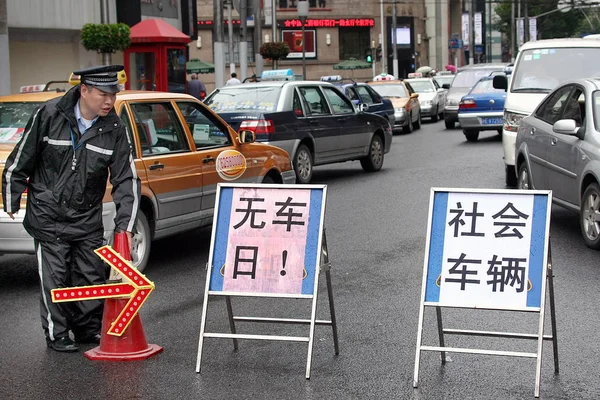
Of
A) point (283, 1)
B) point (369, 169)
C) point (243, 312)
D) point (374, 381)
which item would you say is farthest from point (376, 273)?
point (283, 1)

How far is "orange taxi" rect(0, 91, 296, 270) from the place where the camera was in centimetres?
905

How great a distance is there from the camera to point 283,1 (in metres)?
71.3

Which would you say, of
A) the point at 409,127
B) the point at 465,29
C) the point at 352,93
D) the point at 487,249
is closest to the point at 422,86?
the point at 409,127

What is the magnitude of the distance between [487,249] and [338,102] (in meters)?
11.6

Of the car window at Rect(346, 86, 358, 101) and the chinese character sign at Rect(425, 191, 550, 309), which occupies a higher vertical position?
the car window at Rect(346, 86, 358, 101)

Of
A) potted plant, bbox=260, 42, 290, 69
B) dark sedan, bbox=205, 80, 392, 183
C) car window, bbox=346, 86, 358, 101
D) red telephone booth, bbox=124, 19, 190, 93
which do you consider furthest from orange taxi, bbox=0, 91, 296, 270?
potted plant, bbox=260, 42, 290, 69

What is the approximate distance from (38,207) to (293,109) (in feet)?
30.5

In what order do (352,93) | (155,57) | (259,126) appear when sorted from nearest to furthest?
1. (259,126)
2. (352,93)
3. (155,57)

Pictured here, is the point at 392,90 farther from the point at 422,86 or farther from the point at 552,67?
the point at 552,67

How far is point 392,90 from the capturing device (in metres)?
30.2

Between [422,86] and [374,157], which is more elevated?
[422,86]

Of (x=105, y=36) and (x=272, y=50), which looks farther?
(x=272, y=50)

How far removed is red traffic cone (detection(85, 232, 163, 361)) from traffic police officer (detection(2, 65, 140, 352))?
133 millimetres

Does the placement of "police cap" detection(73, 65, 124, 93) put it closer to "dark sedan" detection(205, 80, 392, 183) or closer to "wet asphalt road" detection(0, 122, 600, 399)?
"wet asphalt road" detection(0, 122, 600, 399)
